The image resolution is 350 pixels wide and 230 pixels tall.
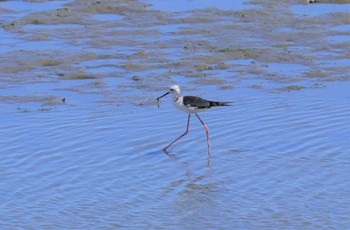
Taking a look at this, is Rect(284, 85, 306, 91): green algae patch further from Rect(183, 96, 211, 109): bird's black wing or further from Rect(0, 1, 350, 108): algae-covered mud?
Rect(183, 96, 211, 109): bird's black wing

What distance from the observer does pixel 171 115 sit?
1186cm

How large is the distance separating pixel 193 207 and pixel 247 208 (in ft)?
1.73

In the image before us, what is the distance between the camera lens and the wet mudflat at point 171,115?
8484 mm

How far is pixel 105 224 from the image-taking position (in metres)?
7.94

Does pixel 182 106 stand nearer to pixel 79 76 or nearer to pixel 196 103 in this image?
pixel 196 103

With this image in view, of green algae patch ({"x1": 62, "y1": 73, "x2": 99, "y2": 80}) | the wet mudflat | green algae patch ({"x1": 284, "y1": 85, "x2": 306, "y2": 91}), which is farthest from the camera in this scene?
green algae patch ({"x1": 62, "y1": 73, "x2": 99, "y2": 80})

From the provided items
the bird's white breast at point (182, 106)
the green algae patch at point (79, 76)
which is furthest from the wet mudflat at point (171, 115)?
the bird's white breast at point (182, 106)

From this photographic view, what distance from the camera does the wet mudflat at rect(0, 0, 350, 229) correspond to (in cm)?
848

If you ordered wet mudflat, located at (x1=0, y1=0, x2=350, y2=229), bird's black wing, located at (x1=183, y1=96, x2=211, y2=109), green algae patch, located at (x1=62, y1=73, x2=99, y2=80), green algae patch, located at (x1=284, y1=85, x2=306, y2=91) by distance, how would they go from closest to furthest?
1. wet mudflat, located at (x1=0, y1=0, x2=350, y2=229)
2. bird's black wing, located at (x1=183, y1=96, x2=211, y2=109)
3. green algae patch, located at (x1=284, y1=85, x2=306, y2=91)
4. green algae patch, located at (x1=62, y1=73, x2=99, y2=80)

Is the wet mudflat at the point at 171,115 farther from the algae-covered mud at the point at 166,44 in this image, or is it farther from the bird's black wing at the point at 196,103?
the bird's black wing at the point at 196,103

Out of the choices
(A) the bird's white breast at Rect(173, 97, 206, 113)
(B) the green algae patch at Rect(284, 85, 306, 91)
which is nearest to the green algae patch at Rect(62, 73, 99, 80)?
(A) the bird's white breast at Rect(173, 97, 206, 113)

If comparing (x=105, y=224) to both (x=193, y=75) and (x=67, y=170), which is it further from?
(x=193, y=75)

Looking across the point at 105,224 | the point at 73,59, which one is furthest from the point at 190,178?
the point at 73,59

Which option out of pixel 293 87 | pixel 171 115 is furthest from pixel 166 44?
pixel 171 115
